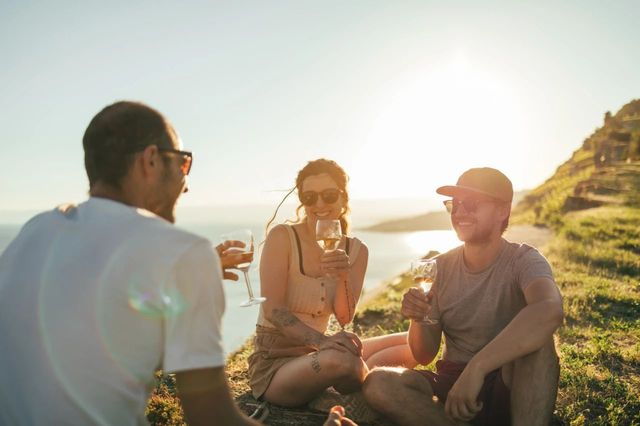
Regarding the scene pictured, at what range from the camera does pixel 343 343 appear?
4.77m

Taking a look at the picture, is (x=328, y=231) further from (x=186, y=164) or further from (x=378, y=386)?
(x=186, y=164)

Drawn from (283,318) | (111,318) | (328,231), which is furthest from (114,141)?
(283,318)

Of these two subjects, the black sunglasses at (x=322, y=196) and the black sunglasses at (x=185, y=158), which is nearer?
the black sunglasses at (x=185, y=158)

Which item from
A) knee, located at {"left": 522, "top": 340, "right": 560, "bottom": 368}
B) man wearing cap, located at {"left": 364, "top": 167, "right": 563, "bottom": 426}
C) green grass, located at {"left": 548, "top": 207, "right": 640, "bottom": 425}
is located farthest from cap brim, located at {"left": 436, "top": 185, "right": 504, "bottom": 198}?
green grass, located at {"left": 548, "top": 207, "right": 640, "bottom": 425}

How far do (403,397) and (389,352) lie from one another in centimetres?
127

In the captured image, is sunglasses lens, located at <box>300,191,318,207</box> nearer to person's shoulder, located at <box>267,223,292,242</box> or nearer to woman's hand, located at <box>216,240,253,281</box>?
person's shoulder, located at <box>267,223,292,242</box>

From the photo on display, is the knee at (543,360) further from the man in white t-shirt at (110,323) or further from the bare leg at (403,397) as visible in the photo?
the man in white t-shirt at (110,323)

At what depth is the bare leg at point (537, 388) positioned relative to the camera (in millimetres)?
3893

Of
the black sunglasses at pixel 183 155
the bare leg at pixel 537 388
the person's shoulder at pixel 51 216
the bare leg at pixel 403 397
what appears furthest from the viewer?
the bare leg at pixel 403 397

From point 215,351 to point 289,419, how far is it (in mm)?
3309

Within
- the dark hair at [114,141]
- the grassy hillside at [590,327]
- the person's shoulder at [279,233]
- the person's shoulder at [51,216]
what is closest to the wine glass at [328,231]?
the person's shoulder at [279,233]

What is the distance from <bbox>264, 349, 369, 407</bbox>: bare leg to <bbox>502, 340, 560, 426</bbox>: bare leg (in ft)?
4.64

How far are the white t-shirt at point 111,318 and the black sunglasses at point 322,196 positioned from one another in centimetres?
343

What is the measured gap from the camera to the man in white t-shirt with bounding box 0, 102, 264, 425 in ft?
6.40
